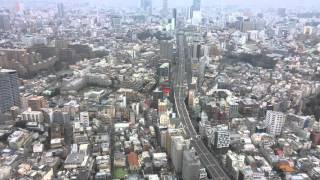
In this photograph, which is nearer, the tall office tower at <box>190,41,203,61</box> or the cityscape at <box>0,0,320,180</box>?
the cityscape at <box>0,0,320,180</box>

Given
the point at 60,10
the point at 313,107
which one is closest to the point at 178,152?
the point at 313,107

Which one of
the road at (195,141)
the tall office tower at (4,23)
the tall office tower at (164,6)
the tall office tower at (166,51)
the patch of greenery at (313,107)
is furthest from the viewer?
the tall office tower at (164,6)

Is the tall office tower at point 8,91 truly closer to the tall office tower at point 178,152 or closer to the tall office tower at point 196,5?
the tall office tower at point 178,152

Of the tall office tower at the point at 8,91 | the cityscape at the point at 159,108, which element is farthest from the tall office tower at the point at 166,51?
the tall office tower at the point at 8,91

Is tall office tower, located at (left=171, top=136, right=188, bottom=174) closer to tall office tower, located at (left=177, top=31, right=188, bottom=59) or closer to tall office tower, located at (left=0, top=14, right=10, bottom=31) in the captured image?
tall office tower, located at (left=177, top=31, right=188, bottom=59)

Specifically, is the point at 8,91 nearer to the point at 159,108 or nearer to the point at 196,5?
the point at 159,108

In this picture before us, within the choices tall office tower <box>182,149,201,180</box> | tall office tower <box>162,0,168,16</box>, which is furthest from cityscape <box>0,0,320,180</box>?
tall office tower <box>162,0,168,16</box>
